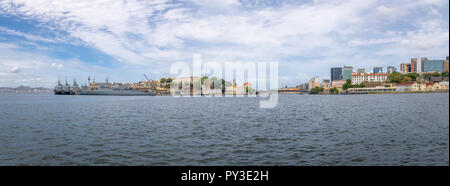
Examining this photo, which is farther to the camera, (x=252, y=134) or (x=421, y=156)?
(x=252, y=134)

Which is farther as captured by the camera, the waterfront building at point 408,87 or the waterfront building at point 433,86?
the waterfront building at point 408,87

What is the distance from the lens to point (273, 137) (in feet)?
58.4

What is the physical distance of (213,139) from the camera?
681 inches

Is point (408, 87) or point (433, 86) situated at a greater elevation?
point (433, 86)

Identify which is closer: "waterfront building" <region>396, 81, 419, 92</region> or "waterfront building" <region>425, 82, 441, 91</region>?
"waterfront building" <region>425, 82, 441, 91</region>

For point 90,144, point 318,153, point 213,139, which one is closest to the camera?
point 318,153

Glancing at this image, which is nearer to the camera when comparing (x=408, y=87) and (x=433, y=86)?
(x=433, y=86)
